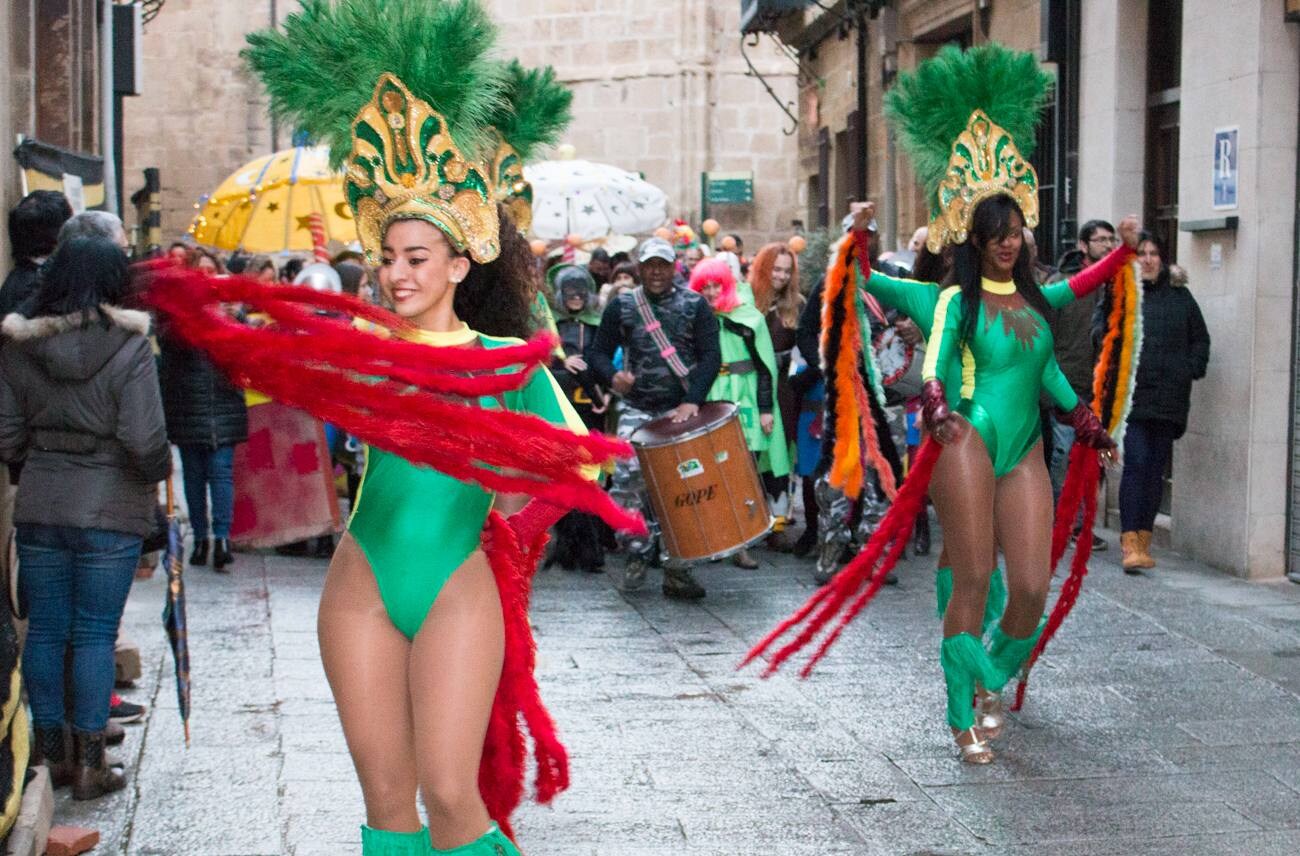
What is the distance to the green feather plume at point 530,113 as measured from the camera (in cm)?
552

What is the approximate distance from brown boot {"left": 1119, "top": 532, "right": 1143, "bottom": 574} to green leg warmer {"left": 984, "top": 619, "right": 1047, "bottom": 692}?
148 inches

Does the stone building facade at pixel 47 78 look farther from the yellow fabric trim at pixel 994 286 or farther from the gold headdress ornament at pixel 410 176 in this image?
the yellow fabric trim at pixel 994 286

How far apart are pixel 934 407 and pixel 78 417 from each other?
2.84 m

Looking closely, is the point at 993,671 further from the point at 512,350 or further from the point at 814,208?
the point at 814,208

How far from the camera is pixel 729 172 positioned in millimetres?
30625

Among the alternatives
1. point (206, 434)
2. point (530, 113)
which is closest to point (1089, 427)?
point (530, 113)

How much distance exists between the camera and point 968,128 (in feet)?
23.3

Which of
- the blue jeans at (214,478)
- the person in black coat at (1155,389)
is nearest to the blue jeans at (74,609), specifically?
the blue jeans at (214,478)

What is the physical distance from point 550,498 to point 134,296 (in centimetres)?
101

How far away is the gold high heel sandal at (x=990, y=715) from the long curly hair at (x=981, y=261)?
1.26 meters

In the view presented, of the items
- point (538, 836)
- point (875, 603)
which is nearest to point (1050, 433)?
point (875, 603)

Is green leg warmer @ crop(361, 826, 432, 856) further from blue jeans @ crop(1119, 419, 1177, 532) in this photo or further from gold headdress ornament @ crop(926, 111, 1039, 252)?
blue jeans @ crop(1119, 419, 1177, 532)

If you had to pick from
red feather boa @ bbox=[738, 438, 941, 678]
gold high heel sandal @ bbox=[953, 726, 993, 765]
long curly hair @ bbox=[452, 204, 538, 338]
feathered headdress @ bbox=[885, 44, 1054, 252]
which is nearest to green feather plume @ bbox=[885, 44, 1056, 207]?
feathered headdress @ bbox=[885, 44, 1054, 252]

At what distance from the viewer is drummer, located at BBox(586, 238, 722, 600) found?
1029cm
